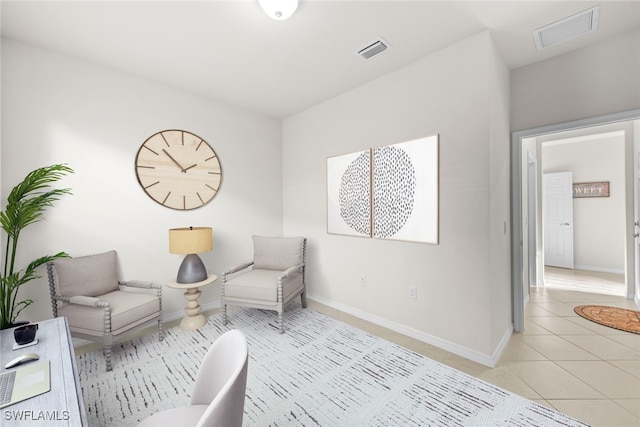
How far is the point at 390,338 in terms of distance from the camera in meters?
2.53

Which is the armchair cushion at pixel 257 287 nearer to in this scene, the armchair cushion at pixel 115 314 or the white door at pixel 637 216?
the armchair cushion at pixel 115 314

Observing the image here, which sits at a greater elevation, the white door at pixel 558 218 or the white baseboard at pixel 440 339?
the white door at pixel 558 218

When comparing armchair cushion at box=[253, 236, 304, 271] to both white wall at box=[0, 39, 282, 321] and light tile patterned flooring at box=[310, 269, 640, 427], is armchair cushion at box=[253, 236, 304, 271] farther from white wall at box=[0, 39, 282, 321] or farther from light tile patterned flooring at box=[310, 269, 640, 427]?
light tile patterned flooring at box=[310, 269, 640, 427]

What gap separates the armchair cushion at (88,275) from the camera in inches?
86.5

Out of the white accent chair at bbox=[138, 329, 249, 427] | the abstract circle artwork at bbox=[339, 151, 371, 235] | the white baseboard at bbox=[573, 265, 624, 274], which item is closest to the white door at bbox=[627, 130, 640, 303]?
the white baseboard at bbox=[573, 265, 624, 274]

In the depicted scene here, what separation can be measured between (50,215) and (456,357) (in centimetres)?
372

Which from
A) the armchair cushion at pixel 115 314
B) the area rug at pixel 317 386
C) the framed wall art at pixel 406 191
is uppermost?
the framed wall art at pixel 406 191

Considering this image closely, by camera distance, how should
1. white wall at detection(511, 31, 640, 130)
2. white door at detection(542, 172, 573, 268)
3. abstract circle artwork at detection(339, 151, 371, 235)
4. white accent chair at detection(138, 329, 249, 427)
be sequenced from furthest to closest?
1. white door at detection(542, 172, 573, 268)
2. abstract circle artwork at detection(339, 151, 371, 235)
3. white wall at detection(511, 31, 640, 130)
4. white accent chair at detection(138, 329, 249, 427)

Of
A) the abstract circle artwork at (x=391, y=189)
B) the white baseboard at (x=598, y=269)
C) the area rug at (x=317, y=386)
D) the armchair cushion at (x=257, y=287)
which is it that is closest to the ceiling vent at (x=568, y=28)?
the abstract circle artwork at (x=391, y=189)

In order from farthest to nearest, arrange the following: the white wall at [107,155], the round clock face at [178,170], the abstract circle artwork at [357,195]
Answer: the abstract circle artwork at [357,195], the round clock face at [178,170], the white wall at [107,155]

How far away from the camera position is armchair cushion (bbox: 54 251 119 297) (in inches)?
86.5

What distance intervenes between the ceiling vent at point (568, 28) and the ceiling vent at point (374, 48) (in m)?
1.15

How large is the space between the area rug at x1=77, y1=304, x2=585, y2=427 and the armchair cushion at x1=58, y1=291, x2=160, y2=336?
31 cm

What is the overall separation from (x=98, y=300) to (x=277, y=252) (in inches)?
68.5
